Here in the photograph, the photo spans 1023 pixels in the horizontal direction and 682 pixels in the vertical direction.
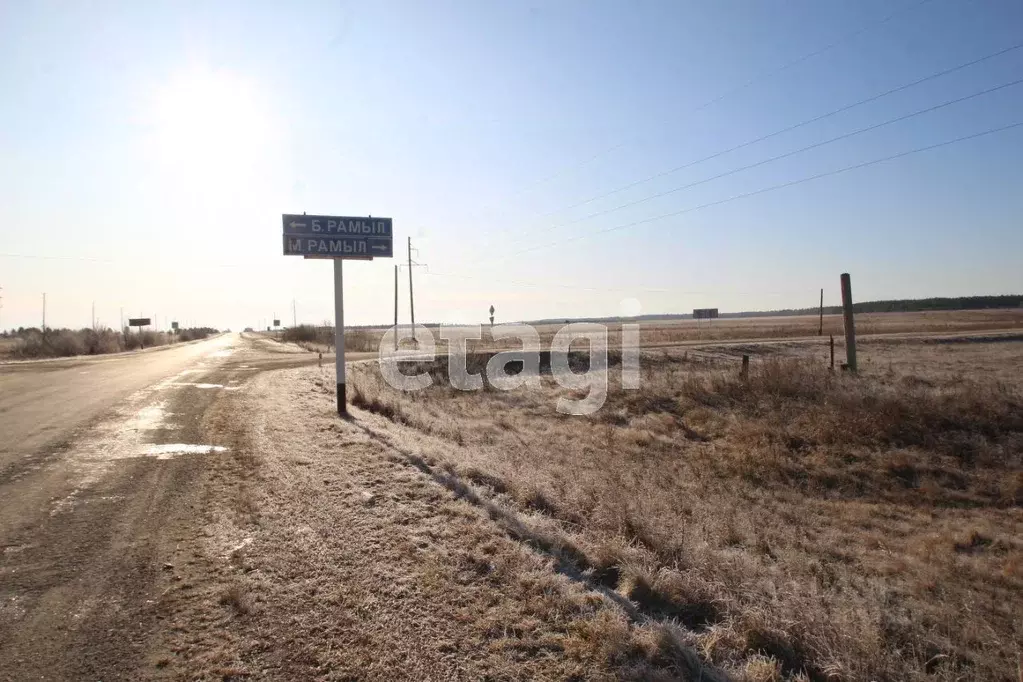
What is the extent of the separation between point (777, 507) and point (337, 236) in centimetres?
1130

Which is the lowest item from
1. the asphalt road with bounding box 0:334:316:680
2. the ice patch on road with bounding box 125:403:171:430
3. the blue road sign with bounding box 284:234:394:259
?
the asphalt road with bounding box 0:334:316:680

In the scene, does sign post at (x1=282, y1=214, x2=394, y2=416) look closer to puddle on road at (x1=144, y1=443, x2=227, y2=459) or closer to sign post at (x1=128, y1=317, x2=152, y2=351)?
puddle on road at (x1=144, y1=443, x2=227, y2=459)

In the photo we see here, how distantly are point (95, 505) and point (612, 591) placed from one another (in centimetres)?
578

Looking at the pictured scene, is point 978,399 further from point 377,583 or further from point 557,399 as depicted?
point 377,583

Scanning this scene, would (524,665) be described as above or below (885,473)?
above

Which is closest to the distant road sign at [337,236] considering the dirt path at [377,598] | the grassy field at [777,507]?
the grassy field at [777,507]

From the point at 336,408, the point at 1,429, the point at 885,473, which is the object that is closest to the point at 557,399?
the point at 336,408

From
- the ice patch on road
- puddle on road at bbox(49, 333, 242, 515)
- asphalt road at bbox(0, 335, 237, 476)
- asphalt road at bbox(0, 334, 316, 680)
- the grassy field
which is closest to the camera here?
asphalt road at bbox(0, 334, 316, 680)

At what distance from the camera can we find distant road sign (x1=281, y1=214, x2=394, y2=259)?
13008mm

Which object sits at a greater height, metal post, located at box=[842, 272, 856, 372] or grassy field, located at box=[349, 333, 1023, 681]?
metal post, located at box=[842, 272, 856, 372]

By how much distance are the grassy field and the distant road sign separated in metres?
3.96

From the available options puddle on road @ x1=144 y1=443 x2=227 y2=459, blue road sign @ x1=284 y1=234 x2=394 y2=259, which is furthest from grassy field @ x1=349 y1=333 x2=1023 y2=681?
blue road sign @ x1=284 y1=234 x2=394 y2=259

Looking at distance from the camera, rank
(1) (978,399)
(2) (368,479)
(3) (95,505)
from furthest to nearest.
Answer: (1) (978,399), (2) (368,479), (3) (95,505)

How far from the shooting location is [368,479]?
281 inches
